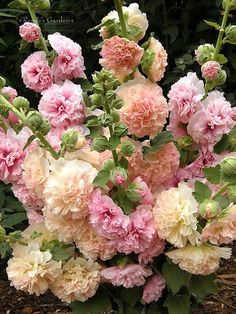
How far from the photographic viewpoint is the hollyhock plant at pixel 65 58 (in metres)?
1.43

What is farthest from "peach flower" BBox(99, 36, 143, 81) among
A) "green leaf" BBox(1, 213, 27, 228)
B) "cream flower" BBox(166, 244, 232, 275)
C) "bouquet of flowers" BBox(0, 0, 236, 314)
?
"green leaf" BBox(1, 213, 27, 228)

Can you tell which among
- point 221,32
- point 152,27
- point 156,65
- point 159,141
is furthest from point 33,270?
point 152,27

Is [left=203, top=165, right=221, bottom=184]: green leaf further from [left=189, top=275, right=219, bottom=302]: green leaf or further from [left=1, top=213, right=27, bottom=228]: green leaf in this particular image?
[left=1, top=213, right=27, bottom=228]: green leaf

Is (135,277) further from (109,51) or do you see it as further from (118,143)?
(109,51)

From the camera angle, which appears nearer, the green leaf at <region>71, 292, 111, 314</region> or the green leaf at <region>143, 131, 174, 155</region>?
the green leaf at <region>143, 131, 174, 155</region>

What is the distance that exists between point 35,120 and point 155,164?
237 millimetres

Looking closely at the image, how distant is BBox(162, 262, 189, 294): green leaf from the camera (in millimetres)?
1350

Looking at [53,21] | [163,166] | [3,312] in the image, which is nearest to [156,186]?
[163,166]

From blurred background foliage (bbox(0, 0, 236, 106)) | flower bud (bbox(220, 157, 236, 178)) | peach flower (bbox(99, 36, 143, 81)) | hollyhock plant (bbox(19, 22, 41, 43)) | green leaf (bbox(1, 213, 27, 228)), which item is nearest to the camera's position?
flower bud (bbox(220, 157, 236, 178))

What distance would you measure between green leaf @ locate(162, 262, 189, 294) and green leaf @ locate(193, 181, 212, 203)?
6.1 inches

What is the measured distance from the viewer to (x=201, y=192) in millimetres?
1304

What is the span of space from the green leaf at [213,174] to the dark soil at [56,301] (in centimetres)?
120

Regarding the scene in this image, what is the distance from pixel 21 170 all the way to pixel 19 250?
0.15m

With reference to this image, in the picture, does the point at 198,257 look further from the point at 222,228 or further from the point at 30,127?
the point at 30,127
